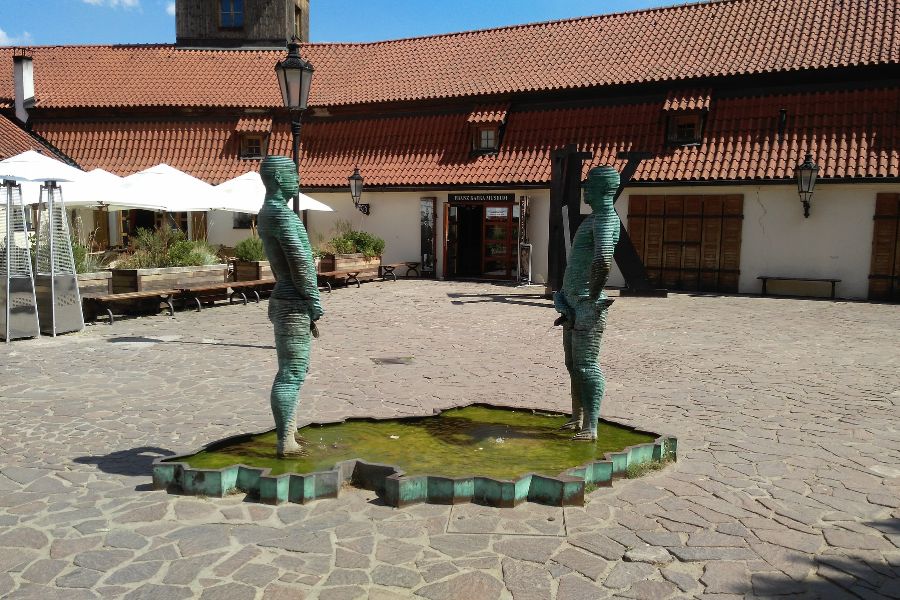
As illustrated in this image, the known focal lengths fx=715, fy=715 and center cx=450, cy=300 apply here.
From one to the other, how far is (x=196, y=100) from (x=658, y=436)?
76.8ft

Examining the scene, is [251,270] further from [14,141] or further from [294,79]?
[14,141]

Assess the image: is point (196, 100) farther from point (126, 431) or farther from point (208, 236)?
point (126, 431)

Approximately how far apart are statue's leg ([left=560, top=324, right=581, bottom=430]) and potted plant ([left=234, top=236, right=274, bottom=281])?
11807 millimetres

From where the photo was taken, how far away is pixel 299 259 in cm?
490

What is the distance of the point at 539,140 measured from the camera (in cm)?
2166

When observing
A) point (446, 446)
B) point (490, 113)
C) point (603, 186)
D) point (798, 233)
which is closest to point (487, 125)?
point (490, 113)

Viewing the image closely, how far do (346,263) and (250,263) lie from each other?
362 cm

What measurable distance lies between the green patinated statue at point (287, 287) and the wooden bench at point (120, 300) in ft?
27.5

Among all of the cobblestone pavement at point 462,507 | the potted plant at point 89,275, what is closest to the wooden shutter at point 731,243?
the cobblestone pavement at point 462,507

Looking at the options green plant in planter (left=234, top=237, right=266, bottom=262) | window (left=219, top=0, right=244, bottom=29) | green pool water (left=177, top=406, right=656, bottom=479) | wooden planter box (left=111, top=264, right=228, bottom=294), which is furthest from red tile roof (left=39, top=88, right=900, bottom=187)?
green pool water (left=177, top=406, right=656, bottom=479)

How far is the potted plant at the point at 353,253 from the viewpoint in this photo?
1934 cm

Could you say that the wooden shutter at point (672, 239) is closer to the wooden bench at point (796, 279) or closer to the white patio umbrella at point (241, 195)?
the wooden bench at point (796, 279)

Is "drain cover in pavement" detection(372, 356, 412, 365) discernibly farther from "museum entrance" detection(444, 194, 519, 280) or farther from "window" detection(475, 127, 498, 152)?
"window" detection(475, 127, 498, 152)

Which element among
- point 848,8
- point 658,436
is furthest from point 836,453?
point 848,8
